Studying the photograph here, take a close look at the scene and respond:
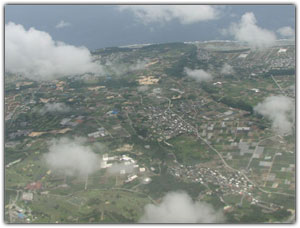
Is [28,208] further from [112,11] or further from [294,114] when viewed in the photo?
[112,11]

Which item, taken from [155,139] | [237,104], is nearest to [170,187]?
[155,139]

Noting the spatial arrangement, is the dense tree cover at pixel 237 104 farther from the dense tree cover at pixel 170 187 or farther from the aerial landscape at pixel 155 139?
the dense tree cover at pixel 170 187

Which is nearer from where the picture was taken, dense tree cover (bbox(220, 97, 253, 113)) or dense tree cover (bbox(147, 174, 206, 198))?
dense tree cover (bbox(147, 174, 206, 198))

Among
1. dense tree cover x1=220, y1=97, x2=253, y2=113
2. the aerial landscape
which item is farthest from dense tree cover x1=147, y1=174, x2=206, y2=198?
dense tree cover x1=220, y1=97, x2=253, y2=113

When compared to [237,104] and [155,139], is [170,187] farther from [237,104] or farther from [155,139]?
[237,104]

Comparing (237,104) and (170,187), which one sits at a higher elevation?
(237,104)

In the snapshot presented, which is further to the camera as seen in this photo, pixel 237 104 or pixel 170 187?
pixel 237 104

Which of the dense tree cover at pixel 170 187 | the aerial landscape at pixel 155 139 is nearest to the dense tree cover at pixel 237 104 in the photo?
the aerial landscape at pixel 155 139

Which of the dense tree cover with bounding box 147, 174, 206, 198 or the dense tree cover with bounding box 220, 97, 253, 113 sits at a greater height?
the dense tree cover with bounding box 220, 97, 253, 113

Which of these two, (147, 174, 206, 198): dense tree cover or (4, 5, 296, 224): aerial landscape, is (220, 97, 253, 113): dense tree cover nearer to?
(4, 5, 296, 224): aerial landscape
